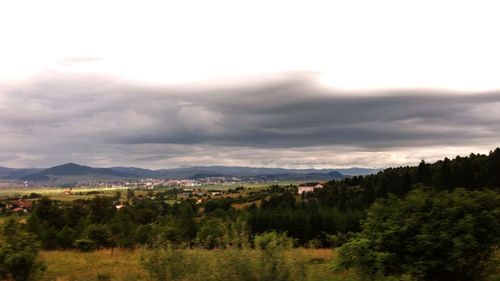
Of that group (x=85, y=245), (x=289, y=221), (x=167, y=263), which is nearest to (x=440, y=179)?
(x=289, y=221)

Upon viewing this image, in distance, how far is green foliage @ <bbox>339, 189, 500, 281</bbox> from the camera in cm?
891

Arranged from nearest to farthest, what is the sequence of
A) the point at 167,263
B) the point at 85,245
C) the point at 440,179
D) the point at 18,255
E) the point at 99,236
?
the point at 18,255 → the point at 167,263 → the point at 85,245 → the point at 99,236 → the point at 440,179

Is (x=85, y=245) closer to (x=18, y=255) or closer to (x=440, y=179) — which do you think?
(x=18, y=255)

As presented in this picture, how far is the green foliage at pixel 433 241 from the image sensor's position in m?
8.91

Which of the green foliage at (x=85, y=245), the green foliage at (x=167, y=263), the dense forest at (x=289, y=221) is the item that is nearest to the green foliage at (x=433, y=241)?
the dense forest at (x=289, y=221)

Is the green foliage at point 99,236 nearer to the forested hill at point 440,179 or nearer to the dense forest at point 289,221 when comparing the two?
the dense forest at point 289,221

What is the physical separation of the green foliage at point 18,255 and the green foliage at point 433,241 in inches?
275

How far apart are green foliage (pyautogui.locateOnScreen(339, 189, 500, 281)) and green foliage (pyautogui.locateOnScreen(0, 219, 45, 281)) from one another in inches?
275

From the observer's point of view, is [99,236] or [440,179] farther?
[440,179]

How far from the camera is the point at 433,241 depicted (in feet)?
29.5

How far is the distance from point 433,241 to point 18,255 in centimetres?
889

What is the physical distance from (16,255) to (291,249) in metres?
6.02

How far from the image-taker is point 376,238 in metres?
9.62

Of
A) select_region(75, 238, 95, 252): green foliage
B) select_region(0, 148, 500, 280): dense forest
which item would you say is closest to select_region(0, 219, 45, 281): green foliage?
select_region(0, 148, 500, 280): dense forest
